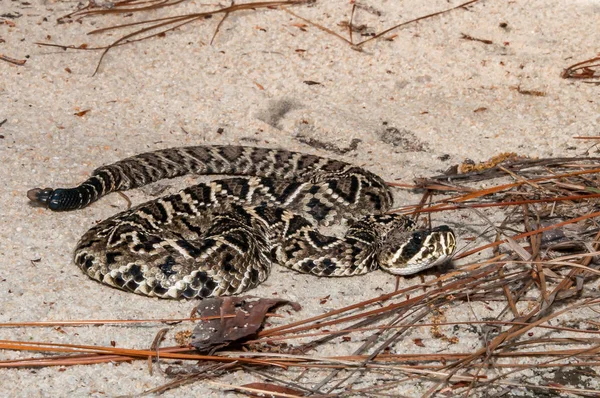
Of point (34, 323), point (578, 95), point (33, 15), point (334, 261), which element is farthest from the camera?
point (33, 15)

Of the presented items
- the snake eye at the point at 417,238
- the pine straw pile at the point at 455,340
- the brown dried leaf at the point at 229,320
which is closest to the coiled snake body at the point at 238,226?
the snake eye at the point at 417,238

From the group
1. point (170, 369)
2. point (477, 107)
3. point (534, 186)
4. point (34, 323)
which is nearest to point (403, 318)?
point (170, 369)

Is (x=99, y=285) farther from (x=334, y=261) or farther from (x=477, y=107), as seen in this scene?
(x=477, y=107)

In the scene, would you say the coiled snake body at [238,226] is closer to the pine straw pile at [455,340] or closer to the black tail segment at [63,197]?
the black tail segment at [63,197]

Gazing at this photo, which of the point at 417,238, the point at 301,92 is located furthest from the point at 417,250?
the point at 301,92

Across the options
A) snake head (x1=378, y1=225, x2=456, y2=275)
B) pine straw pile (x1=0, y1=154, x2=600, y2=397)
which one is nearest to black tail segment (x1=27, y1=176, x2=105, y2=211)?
pine straw pile (x1=0, y1=154, x2=600, y2=397)

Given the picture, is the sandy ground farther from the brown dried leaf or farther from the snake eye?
the brown dried leaf
